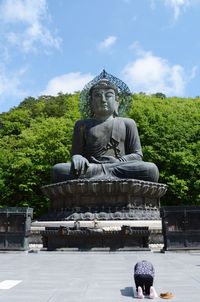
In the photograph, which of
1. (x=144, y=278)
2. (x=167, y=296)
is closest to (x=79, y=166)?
(x=144, y=278)

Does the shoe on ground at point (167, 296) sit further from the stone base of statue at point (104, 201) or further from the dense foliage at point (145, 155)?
the dense foliage at point (145, 155)

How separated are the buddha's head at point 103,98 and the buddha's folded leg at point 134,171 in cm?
297

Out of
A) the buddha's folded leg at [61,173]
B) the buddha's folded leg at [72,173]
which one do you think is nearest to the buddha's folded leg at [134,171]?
the buddha's folded leg at [72,173]

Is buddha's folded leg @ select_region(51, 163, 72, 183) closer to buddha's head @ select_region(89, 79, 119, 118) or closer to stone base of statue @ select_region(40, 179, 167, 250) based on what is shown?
stone base of statue @ select_region(40, 179, 167, 250)

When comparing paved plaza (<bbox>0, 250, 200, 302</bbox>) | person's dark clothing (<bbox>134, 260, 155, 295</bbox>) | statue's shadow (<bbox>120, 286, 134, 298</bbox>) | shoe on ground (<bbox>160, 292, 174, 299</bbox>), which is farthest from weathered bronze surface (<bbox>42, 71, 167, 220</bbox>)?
shoe on ground (<bbox>160, 292, 174, 299</bbox>)

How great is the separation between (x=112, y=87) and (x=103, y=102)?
89 cm

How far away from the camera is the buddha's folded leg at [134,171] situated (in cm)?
1599

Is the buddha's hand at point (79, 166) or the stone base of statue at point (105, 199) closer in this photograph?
the stone base of statue at point (105, 199)

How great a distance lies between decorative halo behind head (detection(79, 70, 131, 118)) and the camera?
61.6 feet

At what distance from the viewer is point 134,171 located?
16.0 m

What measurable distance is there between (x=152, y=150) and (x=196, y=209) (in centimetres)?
1631

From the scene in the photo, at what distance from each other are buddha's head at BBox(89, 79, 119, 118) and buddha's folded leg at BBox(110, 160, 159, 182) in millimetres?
2974

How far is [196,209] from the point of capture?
12195 mm

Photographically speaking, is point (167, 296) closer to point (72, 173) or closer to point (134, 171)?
Result: point (134, 171)
